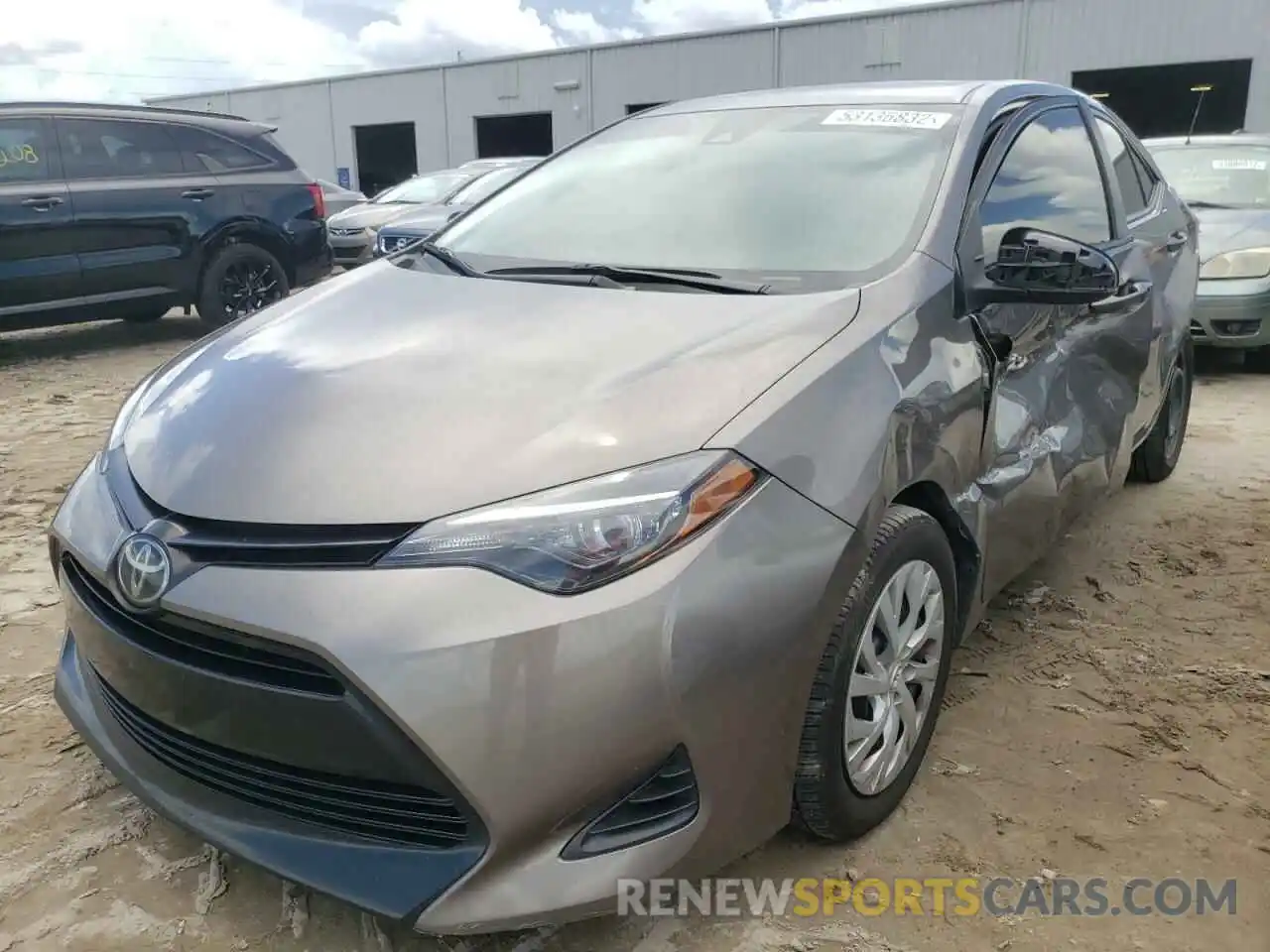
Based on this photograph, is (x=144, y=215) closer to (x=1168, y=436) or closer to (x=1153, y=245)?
(x=1153, y=245)

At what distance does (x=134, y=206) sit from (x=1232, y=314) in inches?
276

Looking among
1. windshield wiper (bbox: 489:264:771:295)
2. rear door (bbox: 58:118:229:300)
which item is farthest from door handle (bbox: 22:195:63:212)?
windshield wiper (bbox: 489:264:771:295)

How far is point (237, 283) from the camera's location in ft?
25.0

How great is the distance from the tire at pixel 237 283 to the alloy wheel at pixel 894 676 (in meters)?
6.29

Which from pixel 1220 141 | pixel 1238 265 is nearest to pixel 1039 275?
pixel 1238 265

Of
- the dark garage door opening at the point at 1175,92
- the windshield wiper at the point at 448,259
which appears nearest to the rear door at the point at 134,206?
the windshield wiper at the point at 448,259

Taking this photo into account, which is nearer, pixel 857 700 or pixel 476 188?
pixel 857 700

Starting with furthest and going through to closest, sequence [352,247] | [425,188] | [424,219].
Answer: [425,188] < [352,247] < [424,219]

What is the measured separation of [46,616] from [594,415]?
2.25 metres

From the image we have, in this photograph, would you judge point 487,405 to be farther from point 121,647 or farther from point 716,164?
point 716,164

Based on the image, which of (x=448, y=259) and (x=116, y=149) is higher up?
(x=116, y=149)

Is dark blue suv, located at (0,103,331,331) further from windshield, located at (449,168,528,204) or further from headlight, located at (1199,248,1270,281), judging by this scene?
headlight, located at (1199,248,1270,281)

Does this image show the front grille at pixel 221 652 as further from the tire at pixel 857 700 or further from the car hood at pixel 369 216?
the car hood at pixel 369 216

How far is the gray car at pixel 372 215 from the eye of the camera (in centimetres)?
1129
